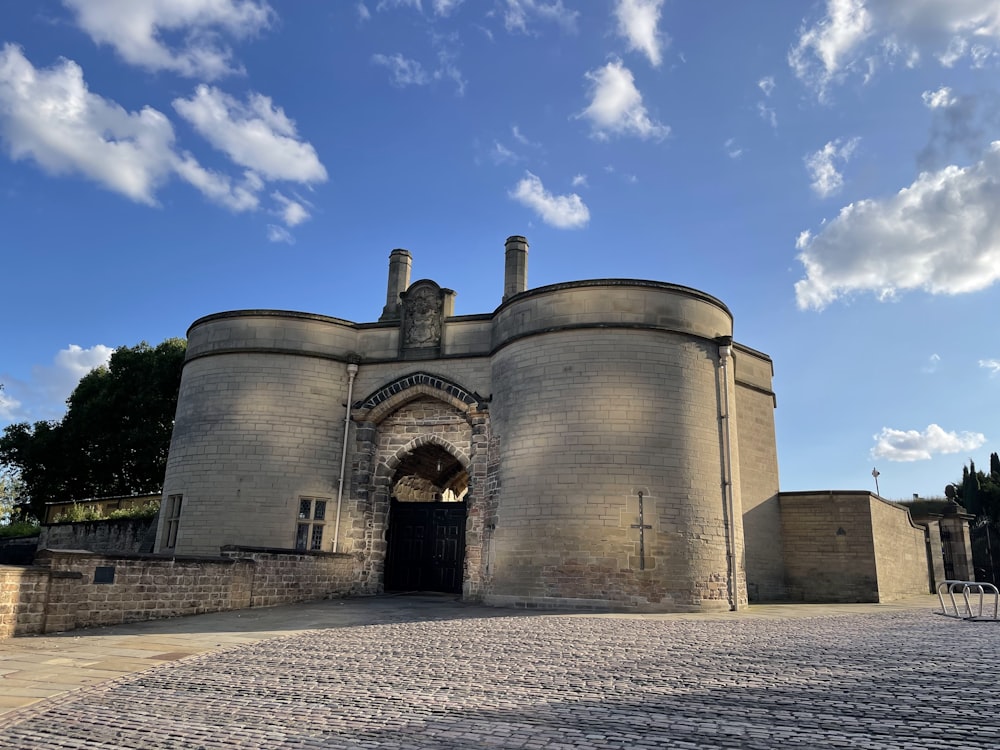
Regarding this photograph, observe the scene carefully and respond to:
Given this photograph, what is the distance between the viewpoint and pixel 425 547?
19.0m

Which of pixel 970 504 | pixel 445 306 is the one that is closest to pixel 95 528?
pixel 445 306

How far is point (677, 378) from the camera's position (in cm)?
1545

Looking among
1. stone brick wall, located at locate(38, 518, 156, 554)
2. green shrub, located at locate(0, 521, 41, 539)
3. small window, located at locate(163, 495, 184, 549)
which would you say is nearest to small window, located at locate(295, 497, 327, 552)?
small window, located at locate(163, 495, 184, 549)

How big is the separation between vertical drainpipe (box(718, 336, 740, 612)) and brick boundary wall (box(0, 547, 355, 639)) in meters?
8.77

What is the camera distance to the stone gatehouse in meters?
14.6

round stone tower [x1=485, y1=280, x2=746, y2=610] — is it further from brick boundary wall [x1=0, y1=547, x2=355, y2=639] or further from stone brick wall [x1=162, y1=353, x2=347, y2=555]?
stone brick wall [x1=162, y1=353, x2=347, y2=555]

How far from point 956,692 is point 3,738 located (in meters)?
6.70

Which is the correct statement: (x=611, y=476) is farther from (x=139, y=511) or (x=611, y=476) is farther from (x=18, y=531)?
(x=18, y=531)

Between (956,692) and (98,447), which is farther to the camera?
(98,447)

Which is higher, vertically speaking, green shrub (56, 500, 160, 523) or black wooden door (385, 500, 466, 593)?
green shrub (56, 500, 160, 523)

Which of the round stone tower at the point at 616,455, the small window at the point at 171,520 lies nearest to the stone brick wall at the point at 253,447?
the small window at the point at 171,520

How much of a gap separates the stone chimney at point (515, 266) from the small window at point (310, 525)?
7.29 m

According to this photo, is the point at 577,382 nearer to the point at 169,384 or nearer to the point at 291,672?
the point at 291,672

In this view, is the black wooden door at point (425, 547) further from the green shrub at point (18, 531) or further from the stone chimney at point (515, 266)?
the green shrub at point (18, 531)
